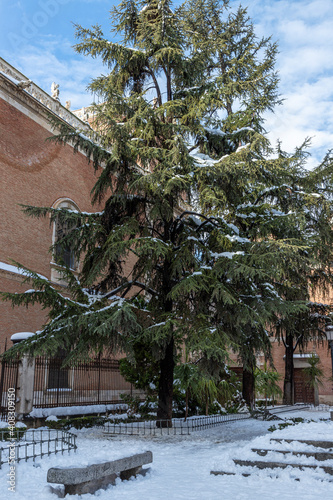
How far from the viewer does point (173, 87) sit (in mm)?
15266

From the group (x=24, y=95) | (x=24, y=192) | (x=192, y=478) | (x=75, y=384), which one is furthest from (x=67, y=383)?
(x=24, y=95)

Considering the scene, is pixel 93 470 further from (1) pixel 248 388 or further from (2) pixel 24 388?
(1) pixel 248 388

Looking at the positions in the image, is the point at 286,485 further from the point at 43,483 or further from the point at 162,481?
the point at 43,483

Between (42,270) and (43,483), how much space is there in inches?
502

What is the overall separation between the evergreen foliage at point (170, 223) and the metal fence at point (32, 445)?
182cm

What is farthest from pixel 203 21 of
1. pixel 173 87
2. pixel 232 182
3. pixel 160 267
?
pixel 160 267

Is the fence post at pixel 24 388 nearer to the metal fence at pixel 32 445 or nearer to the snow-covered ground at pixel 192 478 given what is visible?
the metal fence at pixel 32 445

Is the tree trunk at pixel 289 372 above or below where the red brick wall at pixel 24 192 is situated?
below

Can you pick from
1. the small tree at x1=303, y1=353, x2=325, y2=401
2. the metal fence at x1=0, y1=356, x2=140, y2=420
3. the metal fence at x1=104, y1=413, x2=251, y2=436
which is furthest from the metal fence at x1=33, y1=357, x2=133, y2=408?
the small tree at x1=303, y1=353, x2=325, y2=401

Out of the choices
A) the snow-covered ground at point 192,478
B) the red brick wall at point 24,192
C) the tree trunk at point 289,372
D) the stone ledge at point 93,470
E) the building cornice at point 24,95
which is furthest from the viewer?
the tree trunk at point 289,372

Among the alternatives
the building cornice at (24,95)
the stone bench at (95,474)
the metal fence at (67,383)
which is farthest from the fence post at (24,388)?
the building cornice at (24,95)

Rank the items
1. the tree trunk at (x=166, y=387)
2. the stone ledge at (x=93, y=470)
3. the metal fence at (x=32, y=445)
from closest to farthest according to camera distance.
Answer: the stone ledge at (x=93, y=470) → the metal fence at (x=32, y=445) → the tree trunk at (x=166, y=387)

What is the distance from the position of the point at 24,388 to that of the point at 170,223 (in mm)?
5756

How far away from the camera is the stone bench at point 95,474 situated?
211 inches
